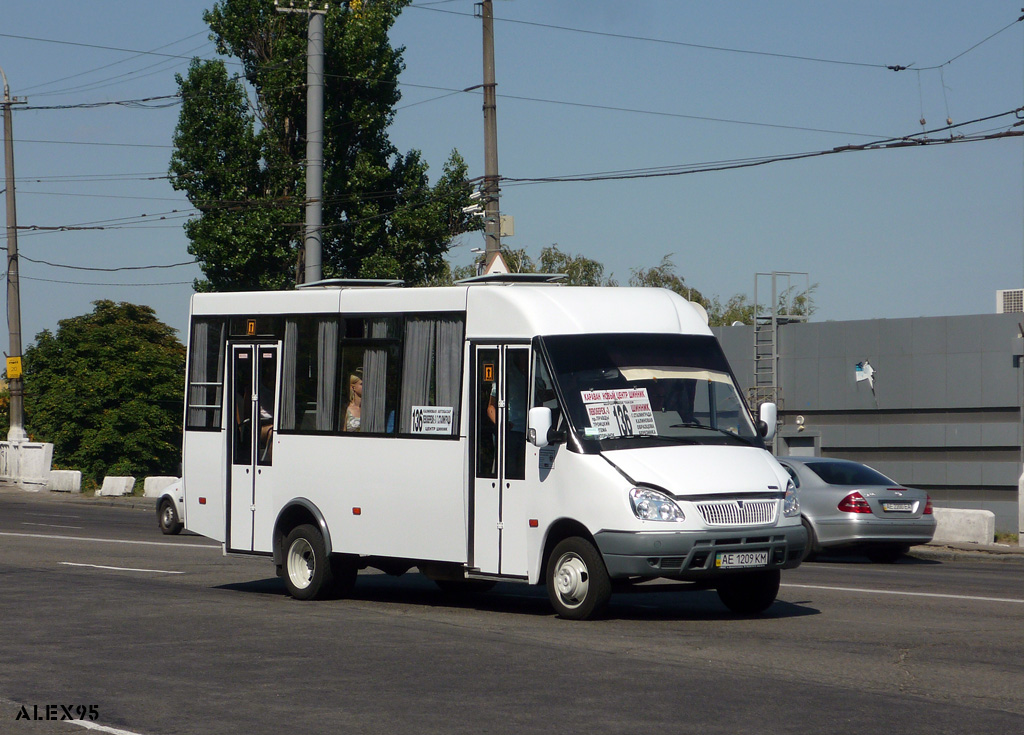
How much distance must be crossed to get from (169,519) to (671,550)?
50.5 feet

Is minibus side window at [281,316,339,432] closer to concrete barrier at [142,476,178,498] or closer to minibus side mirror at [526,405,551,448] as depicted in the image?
minibus side mirror at [526,405,551,448]

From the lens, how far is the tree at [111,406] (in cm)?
4944

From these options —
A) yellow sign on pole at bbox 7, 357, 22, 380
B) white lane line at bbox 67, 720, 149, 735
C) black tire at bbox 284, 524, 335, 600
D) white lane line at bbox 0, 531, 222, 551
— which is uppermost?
yellow sign on pole at bbox 7, 357, 22, 380

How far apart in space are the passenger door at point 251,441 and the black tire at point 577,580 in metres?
3.54

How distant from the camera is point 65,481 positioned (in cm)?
4100

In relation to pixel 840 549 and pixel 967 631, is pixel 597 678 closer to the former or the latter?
pixel 967 631

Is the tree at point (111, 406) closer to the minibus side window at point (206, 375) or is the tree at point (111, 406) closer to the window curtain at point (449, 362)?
the minibus side window at point (206, 375)

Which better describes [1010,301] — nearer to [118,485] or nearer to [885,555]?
[885,555]

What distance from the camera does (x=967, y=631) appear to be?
10.9 meters

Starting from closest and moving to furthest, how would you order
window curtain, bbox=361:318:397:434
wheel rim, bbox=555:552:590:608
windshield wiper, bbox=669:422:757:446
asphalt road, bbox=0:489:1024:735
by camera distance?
asphalt road, bbox=0:489:1024:735 < wheel rim, bbox=555:552:590:608 < windshield wiper, bbox=669:422:757:446 < window curtain, bbox=361:318:397:434

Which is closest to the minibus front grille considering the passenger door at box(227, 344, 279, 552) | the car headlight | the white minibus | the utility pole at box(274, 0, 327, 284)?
the white minibus

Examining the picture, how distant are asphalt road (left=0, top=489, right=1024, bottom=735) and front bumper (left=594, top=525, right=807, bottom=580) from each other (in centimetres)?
48

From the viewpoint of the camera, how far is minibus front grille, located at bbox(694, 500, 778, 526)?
10750mm

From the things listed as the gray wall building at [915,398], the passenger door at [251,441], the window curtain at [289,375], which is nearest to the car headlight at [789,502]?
the window curtain at [289,375]
